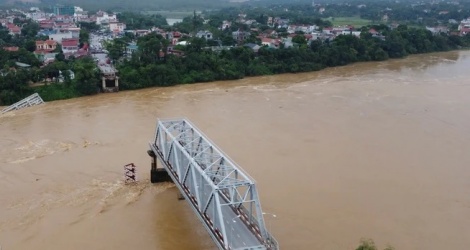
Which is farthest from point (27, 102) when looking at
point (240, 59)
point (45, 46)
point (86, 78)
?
point (240, 59)

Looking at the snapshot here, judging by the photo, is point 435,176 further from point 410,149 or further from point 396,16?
point 396,16

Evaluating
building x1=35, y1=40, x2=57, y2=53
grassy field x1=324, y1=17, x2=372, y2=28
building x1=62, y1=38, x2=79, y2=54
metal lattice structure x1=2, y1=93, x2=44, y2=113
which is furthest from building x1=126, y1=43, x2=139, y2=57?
grassy field x1=324, y1=17, x2=372, y2=28

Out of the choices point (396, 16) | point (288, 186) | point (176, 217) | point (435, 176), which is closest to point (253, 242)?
point (176, 217)

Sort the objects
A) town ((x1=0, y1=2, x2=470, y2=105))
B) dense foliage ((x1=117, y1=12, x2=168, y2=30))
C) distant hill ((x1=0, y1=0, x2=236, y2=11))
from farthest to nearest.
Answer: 1. distant hill ((x1=0, y1=0, x2=236, y2=11))
2. dense foliage ((x1=117, y1=12, x2=168, y2=30))
3. town ((x1=0, y1=2, x2=470, y2=105))

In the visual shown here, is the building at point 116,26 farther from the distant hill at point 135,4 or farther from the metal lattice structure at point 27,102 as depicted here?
the distant hill at point 135,4

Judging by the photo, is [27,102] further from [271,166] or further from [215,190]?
[215,190]

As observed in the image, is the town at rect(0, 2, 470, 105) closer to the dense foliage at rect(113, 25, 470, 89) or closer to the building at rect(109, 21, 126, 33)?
the dense foliage at rect(113, 25, 470, 89)
